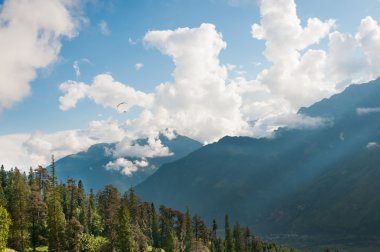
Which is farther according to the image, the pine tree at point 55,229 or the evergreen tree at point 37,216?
the evergreen tree at point 37,216

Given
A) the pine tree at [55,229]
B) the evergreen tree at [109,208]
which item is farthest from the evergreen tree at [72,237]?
the evergreen tree at [109,208]

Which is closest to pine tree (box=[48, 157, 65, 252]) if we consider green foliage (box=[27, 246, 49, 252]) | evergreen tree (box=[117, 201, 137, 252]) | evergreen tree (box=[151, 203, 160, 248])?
evergreen tree (box=[117, 201, 137, 252])

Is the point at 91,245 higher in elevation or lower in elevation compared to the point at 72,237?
lower

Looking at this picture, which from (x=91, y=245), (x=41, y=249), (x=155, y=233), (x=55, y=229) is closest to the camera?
(x=55, y=229)

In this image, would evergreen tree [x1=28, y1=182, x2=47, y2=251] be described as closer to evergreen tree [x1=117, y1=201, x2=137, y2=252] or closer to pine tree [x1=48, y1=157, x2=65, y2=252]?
pine tree [x1=48, y1=157, x2=65, y2=252]

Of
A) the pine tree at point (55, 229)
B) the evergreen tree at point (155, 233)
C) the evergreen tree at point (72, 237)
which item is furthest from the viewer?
the evergreen tree at point (155, 233)

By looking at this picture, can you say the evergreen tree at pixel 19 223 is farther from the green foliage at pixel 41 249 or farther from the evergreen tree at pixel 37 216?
→ the green foliage at pixel 41 249

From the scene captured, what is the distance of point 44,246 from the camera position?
138m

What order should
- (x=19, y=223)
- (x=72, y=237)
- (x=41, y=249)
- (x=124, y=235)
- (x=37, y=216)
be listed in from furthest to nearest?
(x=37, y=216), (x=41, y=249), (x=19, y=223), (x=124, y=235), (x=72, y=237)

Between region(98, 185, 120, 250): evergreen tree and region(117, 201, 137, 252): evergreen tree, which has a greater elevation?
region(98, 185, 120, 250): evergreen tree

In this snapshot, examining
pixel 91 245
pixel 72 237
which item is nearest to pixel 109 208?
pixel 91 245

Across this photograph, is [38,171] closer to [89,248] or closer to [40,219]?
[40,219]

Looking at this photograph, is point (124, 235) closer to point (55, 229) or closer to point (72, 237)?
point (72, 237)

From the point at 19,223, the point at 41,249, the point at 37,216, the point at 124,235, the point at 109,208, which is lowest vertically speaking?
the point at 41,249
